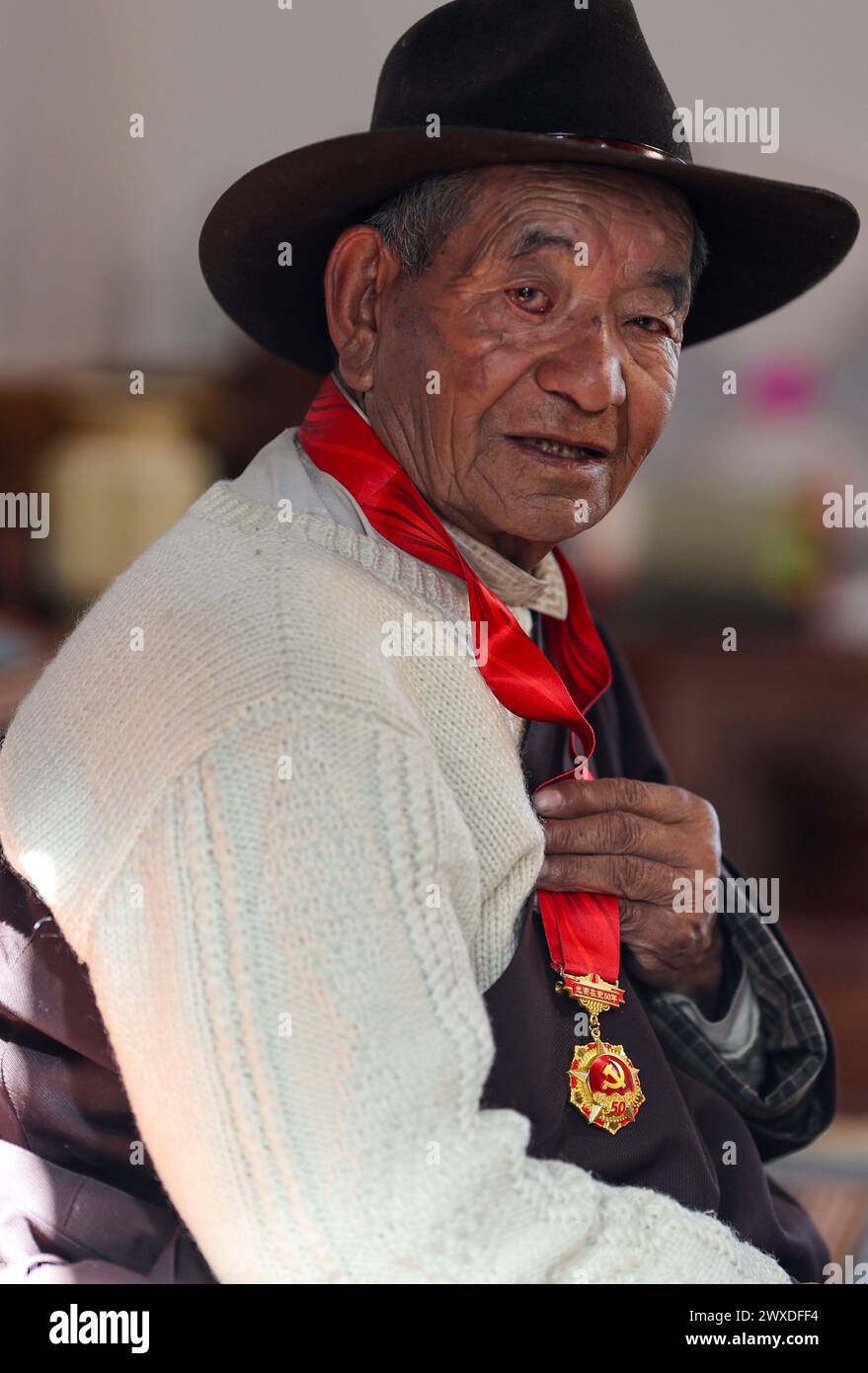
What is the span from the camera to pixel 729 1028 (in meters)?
1.55

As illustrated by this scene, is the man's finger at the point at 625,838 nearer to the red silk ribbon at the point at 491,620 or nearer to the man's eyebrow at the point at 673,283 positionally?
the red silk ribbon at the point at 491,620

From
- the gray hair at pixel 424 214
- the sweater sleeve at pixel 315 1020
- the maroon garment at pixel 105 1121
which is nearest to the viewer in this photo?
the sweater sleeve at pixel 315 1020

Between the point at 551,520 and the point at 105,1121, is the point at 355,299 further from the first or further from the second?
the point at 105,1121

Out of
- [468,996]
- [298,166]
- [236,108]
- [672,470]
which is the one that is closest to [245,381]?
[236,108]

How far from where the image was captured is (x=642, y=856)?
1.34m

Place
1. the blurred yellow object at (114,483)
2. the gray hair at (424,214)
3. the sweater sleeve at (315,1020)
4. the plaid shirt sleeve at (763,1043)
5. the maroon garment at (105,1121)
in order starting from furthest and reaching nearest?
the blurred yellow object at (114,483), the plaid shirt sleeve at (763,1043), the gray hair at (424,214), the maroon garment at (105,1121), the sweater sleeve at (315,1020)

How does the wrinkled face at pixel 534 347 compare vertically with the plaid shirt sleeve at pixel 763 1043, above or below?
above

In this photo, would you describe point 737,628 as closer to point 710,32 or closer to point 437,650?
point 710,32

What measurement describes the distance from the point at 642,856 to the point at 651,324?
53 cm

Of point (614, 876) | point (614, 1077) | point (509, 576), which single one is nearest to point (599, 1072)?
point (614, 1077)

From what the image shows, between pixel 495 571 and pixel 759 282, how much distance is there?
56cm

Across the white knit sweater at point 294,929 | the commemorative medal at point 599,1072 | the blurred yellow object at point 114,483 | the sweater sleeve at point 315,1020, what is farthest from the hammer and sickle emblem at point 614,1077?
the blurred yellow object at point 114,483

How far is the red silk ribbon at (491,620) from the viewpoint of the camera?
3.99ft

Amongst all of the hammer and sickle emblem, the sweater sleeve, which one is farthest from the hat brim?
the hammer and sickle emblem
